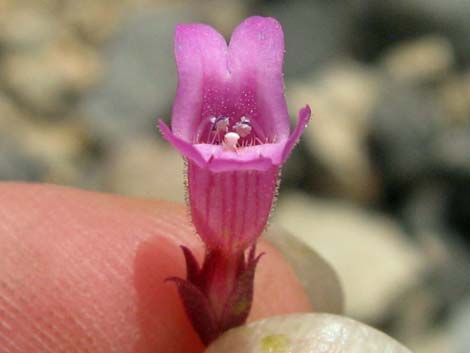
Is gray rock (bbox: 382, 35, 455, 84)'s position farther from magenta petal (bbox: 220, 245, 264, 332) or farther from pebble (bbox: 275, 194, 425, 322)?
magenta petal (bbox: 220, 245, 264, 332)

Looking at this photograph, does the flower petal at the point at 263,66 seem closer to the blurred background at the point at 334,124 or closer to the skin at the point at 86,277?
the skin at the point at 86,277

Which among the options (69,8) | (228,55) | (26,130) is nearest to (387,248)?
(26,130)

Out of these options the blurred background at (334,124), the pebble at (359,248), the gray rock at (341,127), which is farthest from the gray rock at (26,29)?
the pebble at (359,248)

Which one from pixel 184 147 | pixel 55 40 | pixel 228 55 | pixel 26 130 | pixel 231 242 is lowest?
pixel 26 130

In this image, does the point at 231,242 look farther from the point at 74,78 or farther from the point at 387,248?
the point at 74,78

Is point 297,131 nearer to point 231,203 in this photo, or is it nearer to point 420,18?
point 231,203

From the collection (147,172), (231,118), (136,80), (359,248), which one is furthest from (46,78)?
(231,118)

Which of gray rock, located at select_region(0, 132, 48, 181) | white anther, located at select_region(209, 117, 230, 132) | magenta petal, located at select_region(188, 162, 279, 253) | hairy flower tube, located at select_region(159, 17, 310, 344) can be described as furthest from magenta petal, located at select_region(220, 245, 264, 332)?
gray rock, located at select_region(0, 132, 48, 181)
